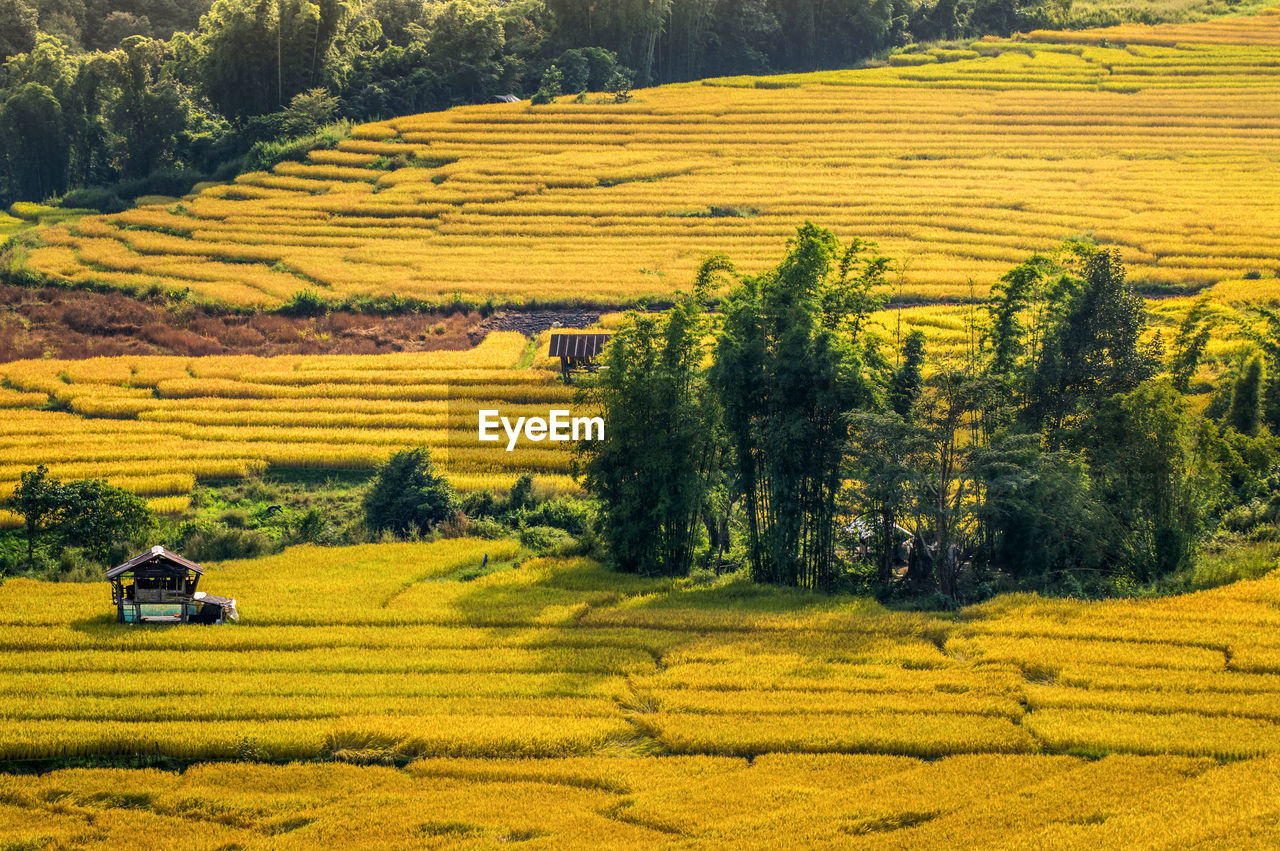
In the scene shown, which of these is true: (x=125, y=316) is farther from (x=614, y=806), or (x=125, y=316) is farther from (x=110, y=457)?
(x=614, y=806)

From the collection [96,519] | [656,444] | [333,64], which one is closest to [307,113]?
[333,64]

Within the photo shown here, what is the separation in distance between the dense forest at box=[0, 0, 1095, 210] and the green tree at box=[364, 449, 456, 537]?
49.0 m

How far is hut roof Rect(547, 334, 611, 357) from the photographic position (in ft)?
153

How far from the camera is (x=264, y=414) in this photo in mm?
43844

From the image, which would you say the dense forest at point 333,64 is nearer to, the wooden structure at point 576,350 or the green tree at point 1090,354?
the wooden structure at point 576,350

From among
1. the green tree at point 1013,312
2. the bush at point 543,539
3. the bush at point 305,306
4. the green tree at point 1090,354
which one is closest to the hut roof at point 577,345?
the bush at point 543,539

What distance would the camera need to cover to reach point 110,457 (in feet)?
129

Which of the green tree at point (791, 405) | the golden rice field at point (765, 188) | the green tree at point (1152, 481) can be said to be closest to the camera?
Answer: the green tree at point (1152, 481)

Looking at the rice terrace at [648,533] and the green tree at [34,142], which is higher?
the green tree at [34,142]

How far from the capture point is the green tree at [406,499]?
115 feet

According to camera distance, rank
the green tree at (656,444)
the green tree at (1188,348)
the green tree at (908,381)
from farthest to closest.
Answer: the green tree at (1188,348), the green tree at (908,381), the green tree at (656,444)

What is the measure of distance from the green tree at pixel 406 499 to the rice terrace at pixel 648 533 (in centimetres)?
12

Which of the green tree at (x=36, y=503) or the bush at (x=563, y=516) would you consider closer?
the green tree at (x=36, y=503)

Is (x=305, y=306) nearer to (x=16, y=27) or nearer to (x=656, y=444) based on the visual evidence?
(x=656, y=444)
